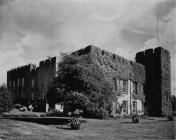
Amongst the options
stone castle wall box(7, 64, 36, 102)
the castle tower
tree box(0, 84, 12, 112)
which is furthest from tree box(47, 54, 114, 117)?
stone castle wall box(7, 64, 36, 102)

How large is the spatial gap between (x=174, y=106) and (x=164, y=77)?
601 cm

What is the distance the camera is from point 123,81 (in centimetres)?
3256

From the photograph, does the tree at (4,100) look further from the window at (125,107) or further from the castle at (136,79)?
the window at (125,107)

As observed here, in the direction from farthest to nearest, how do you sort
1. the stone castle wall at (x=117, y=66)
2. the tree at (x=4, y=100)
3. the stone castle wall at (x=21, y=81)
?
the stone castle wall at (x=21, y=81)
the stone castle wall at (x=117, y=66)
the tree at (x=4, y=100)

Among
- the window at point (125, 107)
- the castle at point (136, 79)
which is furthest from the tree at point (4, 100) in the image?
the window at point (125, 107)

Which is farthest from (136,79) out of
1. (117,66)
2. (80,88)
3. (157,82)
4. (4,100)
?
(4,100)

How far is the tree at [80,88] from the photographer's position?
19578 mm

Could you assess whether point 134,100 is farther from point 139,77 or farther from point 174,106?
point 174,106

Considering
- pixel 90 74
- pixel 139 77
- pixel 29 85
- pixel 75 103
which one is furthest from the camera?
pixel 29 85

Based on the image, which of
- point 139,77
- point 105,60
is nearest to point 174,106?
point 139,77

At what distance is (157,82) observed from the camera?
117 ft

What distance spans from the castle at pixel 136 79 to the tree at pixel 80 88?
8087 mm

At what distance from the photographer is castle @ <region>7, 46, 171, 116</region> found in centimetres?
3127

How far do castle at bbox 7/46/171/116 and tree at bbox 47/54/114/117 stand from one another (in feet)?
26.5
